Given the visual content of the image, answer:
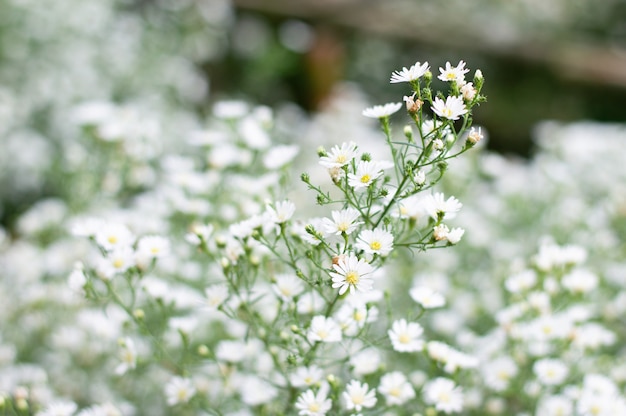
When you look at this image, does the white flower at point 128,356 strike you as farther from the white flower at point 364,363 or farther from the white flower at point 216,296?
the white flower at point 364,363

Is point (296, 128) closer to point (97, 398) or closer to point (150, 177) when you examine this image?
point (150, 177)

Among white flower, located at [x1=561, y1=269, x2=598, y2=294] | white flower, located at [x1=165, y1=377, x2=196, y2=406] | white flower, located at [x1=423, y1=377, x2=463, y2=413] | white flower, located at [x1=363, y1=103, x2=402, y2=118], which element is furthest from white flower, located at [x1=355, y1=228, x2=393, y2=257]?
white flower, located at [x1=561, y1=269, x2=598, y2=294]

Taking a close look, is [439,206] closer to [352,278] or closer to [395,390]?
[352,278]

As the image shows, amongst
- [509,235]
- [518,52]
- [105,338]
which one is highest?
[518,52]

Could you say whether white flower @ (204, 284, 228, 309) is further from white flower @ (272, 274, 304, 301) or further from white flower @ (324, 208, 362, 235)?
white flower @ (324, 208, 362, 235)

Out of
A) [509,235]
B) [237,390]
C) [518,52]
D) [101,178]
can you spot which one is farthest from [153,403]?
[518,52]

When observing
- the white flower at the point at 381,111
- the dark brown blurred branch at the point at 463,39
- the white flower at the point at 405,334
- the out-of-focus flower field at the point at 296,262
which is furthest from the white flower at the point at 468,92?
the dark brown blurred branch at the point at 463,39
